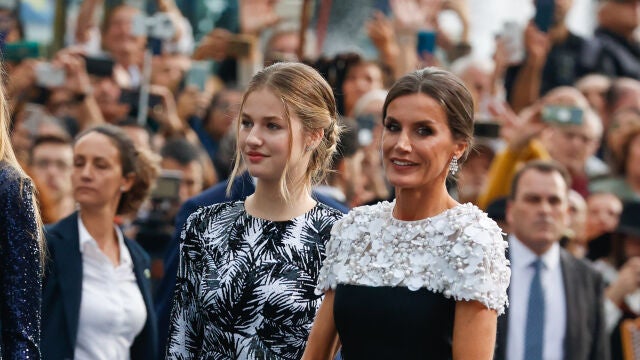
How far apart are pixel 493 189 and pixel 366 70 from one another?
1840 millimetres

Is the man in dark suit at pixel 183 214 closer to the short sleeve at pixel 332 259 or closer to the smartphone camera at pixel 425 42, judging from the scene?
the short sleeve at pixel 332 259

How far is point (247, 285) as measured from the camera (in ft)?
16.0

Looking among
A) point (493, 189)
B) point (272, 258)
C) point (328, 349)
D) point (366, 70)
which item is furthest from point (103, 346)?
point (366, 70)

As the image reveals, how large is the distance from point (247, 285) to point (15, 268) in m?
1.00

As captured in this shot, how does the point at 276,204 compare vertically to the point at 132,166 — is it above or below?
below

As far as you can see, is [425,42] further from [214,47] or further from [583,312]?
[583,312]

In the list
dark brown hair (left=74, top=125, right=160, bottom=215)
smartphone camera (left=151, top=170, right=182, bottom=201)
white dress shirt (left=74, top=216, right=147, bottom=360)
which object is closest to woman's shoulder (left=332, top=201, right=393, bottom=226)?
white dress shirt (left=74, top=216, right=147, bottom=360)

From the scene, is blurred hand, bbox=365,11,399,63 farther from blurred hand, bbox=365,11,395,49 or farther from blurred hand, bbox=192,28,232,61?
blurred hand, bbox=192,28,232,61

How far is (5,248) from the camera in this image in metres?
4.12

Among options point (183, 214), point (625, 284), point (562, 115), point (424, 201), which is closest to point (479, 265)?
point (424, 201)

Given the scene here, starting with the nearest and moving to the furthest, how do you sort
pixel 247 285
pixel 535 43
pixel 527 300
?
pixel 247 285, pixel 527 300, pixel 535 43

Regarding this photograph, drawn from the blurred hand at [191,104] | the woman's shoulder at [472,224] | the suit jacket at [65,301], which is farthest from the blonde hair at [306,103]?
the blurred hand at [191,104]

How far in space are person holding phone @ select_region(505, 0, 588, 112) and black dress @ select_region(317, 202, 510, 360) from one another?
744cm

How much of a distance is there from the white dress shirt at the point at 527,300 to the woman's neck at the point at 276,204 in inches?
111
